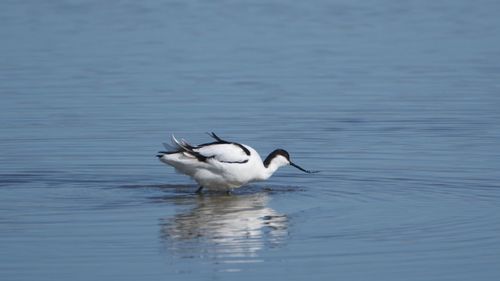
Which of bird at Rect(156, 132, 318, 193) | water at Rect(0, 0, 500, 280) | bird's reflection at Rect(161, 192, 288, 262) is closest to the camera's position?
water at Rect(0, 0, 500, 280)

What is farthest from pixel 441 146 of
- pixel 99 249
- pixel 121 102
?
pixel 99 249

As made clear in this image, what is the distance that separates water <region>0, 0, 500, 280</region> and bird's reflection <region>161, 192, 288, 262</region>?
38 millimetres

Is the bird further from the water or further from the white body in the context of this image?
the water

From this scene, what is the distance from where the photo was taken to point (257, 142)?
1770 cm

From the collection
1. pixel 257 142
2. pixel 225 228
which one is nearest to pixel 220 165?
pixel 225 228

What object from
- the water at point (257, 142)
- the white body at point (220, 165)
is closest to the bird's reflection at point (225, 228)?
the water at point (257, 142)

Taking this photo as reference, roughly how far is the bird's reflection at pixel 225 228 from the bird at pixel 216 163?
215 mm

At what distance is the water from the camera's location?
1140 centimetres

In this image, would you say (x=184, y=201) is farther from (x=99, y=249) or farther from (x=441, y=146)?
(x=441, y=146)

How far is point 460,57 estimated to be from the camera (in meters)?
25.6

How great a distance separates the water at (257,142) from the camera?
11.4 metres

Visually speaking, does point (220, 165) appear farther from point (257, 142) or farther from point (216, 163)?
point (257, 142)

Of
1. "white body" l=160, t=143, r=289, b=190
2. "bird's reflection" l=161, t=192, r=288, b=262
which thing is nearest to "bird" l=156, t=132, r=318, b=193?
"white body" l=160, t=143, r=289, b=190

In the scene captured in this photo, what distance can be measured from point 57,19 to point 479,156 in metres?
18.3
